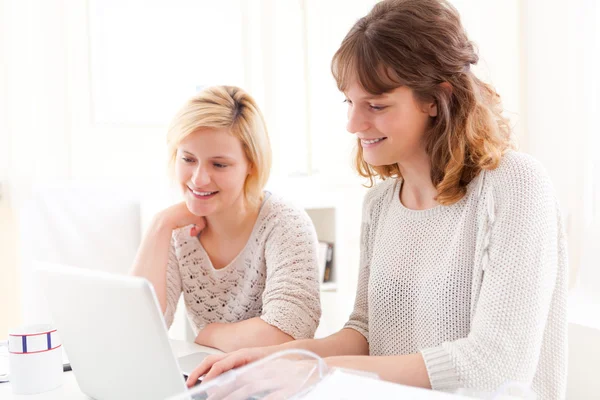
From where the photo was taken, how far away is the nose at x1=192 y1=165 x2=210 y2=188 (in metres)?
1.61

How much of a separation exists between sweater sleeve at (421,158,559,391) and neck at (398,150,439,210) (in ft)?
0.66

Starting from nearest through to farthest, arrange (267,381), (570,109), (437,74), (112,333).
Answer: (267,381), (112,333), (437,74), (570,109)

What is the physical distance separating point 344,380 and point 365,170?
845 mm

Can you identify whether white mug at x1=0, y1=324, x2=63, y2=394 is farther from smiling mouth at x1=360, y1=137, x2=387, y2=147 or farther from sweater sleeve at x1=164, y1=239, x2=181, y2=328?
smiling mouth at x1=360, y1=137, x2=387, y2=147

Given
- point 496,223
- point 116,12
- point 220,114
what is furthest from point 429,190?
point 116,12

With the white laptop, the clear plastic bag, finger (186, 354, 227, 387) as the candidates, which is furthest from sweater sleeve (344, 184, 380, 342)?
the clear plastic bag

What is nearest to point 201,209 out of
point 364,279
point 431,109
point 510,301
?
point 364,279

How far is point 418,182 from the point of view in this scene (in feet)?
4.36

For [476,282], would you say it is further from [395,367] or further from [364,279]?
[364,279]

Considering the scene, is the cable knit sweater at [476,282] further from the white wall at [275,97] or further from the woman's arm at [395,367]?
the white wall at [275,97]

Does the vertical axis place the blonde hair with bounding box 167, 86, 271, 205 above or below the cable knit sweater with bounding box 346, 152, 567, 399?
above

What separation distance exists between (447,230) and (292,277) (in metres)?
0.44

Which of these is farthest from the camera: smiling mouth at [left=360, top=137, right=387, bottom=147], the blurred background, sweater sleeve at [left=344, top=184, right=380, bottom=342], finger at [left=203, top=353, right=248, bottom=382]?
the blurred background

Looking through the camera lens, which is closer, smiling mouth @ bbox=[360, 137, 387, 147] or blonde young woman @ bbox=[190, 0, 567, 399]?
blonde young woman @ bbox=[190, 0, 567, 399]
